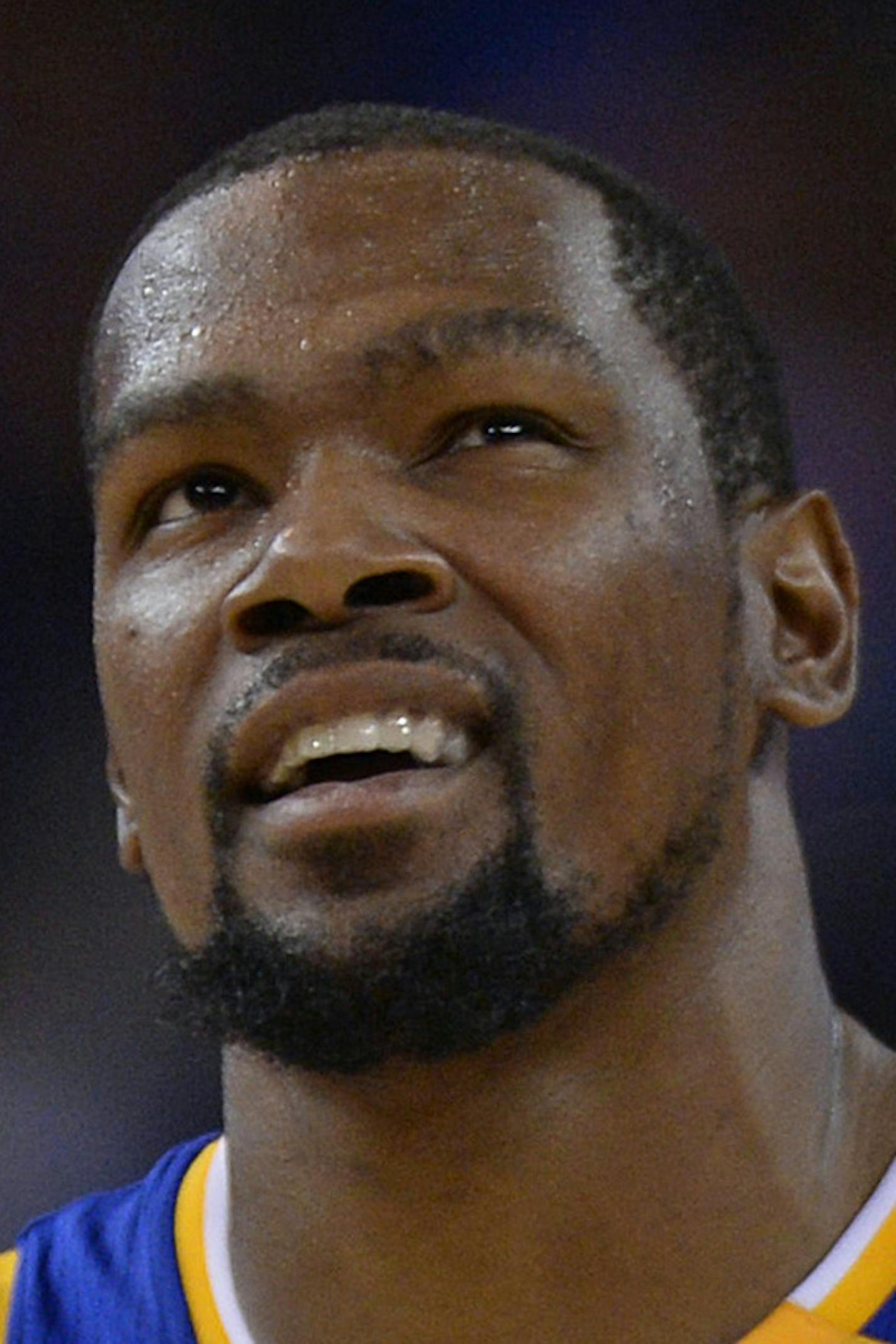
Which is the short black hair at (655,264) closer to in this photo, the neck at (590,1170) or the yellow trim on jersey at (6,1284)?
the neck at (590,1170)

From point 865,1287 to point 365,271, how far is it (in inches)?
31.9

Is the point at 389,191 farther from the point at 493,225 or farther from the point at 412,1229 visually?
the point at 412,1229

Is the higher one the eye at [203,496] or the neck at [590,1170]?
the eye at [203,496]

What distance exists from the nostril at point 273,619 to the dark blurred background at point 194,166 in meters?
0.85

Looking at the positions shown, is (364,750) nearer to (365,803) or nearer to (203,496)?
(365,803)

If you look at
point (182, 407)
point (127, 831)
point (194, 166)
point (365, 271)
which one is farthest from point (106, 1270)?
point (194, 166)

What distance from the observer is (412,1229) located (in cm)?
127

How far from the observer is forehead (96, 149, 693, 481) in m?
1.31

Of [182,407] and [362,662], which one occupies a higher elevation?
[182,407]

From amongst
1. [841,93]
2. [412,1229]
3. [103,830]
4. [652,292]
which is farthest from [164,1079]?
[841,93]

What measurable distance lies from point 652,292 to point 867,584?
0.66m

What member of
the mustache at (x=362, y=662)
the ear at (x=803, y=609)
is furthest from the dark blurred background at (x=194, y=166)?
the mustache at (x=362, y=662)

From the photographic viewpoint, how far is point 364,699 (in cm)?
121

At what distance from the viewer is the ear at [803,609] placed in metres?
1.40
